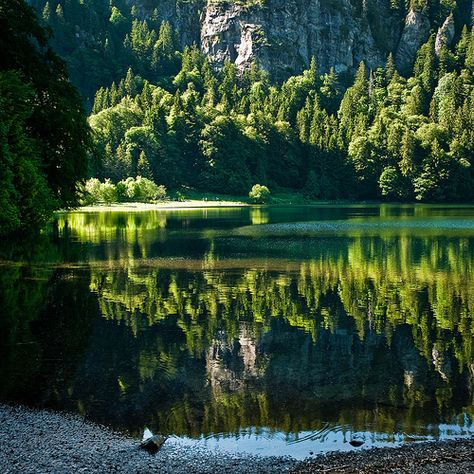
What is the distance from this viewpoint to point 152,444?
11.5 metres

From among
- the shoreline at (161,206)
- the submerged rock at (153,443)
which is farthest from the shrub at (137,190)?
the submerged rock at (153,443)

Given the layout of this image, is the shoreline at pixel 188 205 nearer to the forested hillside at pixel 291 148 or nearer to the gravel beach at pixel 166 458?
the forested hillside at pixel 291 148

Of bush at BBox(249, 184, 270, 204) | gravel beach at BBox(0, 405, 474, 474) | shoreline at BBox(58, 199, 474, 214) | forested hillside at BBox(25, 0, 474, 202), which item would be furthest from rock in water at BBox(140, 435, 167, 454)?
bush at BBox(249, 184, 270, 204)

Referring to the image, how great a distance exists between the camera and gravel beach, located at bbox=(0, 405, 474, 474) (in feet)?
34.4

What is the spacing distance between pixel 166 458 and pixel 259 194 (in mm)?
145953

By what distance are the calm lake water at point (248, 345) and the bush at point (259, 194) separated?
115m

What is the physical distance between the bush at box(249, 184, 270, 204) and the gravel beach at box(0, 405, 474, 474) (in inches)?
5686

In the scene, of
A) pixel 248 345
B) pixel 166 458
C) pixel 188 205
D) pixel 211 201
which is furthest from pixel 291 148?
pixel 166 458

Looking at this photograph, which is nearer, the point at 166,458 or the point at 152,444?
the point at 166,458

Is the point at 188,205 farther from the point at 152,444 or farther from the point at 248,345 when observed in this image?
the point at 152,444

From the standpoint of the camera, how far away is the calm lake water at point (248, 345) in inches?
523

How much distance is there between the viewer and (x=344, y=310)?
2542cm

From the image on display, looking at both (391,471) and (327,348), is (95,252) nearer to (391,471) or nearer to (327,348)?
(327,348)

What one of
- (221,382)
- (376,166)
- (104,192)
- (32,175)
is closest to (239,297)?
(221,382)
